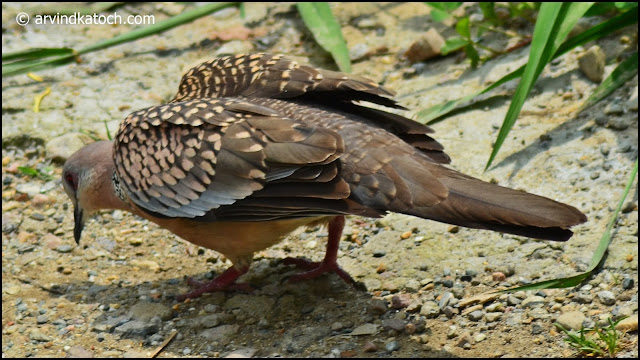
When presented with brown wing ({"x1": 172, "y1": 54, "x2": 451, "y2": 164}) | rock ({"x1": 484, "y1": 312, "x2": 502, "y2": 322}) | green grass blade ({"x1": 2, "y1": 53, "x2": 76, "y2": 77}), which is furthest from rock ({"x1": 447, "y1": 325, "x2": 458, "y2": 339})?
green grass blade ({"x1": 2, "y1": 53, "x2": 76, "y2": 77})

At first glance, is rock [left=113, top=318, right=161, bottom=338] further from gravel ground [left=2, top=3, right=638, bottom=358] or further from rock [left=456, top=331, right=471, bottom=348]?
rock [left=456, top=331, right=471, bottom=348]

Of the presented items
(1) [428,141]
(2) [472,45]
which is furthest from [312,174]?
(2) [472,45]

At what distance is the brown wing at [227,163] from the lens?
4.14 meters

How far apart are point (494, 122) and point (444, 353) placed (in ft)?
6.86

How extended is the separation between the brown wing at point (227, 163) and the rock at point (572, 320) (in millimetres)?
1084

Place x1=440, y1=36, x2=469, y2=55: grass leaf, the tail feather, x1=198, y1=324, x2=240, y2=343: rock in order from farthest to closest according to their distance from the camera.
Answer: x1=440, y1=36, x2=469, y2=55: grass leaf < x1=198, y1=324, x2=240, y2=343: rock < the tail feather

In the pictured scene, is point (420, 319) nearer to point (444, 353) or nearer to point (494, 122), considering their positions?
point (444, 353)

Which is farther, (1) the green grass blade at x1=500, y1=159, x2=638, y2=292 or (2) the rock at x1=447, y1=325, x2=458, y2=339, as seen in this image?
(2) the rock at x1=447, y1=325, x2=458, y2=339

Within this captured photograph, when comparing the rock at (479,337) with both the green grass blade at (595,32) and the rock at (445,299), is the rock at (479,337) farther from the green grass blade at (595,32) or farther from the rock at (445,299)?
the green grass blade at (595,32)

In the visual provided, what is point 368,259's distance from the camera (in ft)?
16.6

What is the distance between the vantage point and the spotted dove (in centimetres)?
396

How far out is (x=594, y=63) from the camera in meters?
5.71

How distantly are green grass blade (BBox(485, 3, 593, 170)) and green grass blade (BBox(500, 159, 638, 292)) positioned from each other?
709mm

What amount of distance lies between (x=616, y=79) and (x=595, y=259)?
5.21 ft
